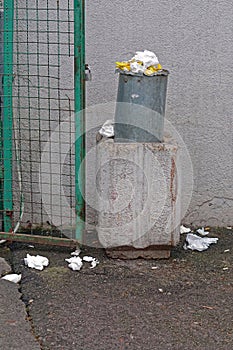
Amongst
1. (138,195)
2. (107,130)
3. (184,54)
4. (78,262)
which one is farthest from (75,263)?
(184,54)

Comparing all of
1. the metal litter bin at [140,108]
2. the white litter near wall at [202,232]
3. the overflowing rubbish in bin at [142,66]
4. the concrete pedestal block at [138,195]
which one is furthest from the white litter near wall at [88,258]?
the overflowing rubbish in bin at [142,66]

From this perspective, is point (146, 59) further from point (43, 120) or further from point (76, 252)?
point (76, 252)

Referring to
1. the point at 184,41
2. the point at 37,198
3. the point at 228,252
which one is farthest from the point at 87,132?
the point at 228,252

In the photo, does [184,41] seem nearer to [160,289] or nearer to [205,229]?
[205,229]

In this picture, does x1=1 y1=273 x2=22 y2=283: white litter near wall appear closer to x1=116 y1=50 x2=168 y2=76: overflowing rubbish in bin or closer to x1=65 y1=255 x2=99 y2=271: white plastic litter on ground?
x1=65 y1=255 x2=99 y2=271: white plastic litter on ground

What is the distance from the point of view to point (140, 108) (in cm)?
467

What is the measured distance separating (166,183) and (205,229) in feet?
3.18

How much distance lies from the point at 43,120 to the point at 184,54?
45.6 inches

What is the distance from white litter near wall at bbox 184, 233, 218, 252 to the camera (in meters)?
5.16

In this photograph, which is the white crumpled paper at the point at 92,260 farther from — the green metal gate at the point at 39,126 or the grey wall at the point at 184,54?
the grey wall at the point at 184,54

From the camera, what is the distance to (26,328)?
3.92 m

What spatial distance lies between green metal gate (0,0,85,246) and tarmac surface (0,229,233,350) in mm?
394

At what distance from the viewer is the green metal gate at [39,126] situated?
5.02 metres

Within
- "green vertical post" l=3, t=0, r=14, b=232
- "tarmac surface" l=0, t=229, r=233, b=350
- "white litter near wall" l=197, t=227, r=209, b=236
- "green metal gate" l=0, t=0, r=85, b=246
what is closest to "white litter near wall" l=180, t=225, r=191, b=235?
"white litter near wall" l=197, t=227, r=209, b=236
